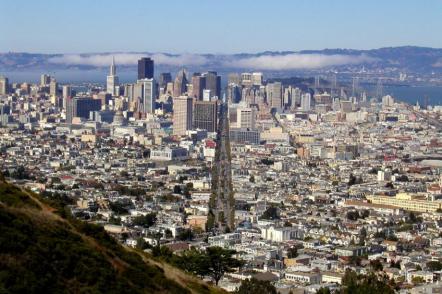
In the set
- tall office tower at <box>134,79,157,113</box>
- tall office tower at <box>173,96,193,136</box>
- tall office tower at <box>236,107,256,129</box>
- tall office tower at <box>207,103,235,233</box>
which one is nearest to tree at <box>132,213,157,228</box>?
tall office tower at <box>207,103,235,233</box>

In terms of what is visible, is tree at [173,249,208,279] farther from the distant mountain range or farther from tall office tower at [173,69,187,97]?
the distant mountain range

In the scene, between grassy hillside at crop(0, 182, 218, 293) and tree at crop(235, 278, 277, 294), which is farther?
tree at crop(235, 278, 277, 294)

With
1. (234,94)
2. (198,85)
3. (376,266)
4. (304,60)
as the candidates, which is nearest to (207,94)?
(198,85)

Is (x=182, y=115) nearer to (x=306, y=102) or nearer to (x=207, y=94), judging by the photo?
(x=207, y=94)

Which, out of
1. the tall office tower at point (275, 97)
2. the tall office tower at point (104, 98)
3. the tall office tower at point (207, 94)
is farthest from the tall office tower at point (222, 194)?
the tall office tower at point (275, 97)

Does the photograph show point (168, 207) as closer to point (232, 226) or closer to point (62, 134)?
point (232, 226)
